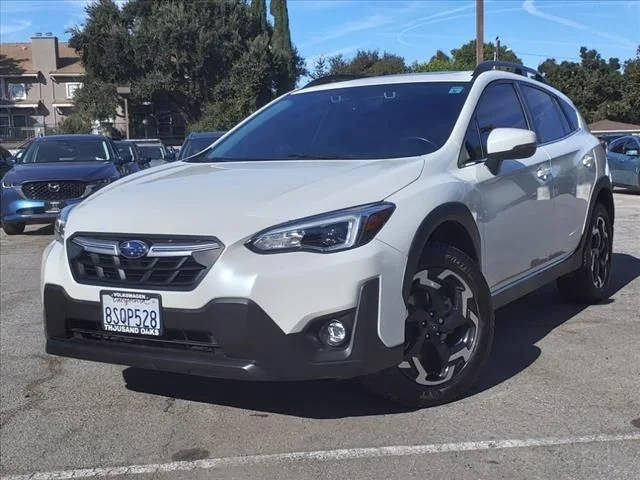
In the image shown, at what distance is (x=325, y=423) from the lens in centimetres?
390

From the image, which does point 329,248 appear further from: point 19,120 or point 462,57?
point 462,57

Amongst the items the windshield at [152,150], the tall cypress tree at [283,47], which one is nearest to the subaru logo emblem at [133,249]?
the windshield at [152,150]

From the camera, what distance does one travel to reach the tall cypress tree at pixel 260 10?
4609 cm

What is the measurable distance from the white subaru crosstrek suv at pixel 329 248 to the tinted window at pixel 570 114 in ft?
4.42

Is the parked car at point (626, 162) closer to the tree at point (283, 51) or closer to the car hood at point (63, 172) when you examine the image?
the car hood at point (63, 172)

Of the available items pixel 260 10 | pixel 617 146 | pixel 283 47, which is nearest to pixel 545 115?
pixel 617 146

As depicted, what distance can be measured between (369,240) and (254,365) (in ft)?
2.53

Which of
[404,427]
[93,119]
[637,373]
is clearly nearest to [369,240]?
[404,427]

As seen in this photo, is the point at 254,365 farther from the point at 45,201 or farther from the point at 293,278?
the point at 45,201

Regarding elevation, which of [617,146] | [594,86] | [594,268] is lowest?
[594,268]

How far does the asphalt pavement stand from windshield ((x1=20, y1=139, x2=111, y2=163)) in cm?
777

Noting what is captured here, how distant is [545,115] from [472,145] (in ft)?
5.21

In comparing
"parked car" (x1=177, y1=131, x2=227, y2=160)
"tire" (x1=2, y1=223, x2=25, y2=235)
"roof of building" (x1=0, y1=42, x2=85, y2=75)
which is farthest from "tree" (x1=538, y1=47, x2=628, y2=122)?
"tire" (x1=2, y1=223, x2=25, y2=235)

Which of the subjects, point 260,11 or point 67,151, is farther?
point 260,11
